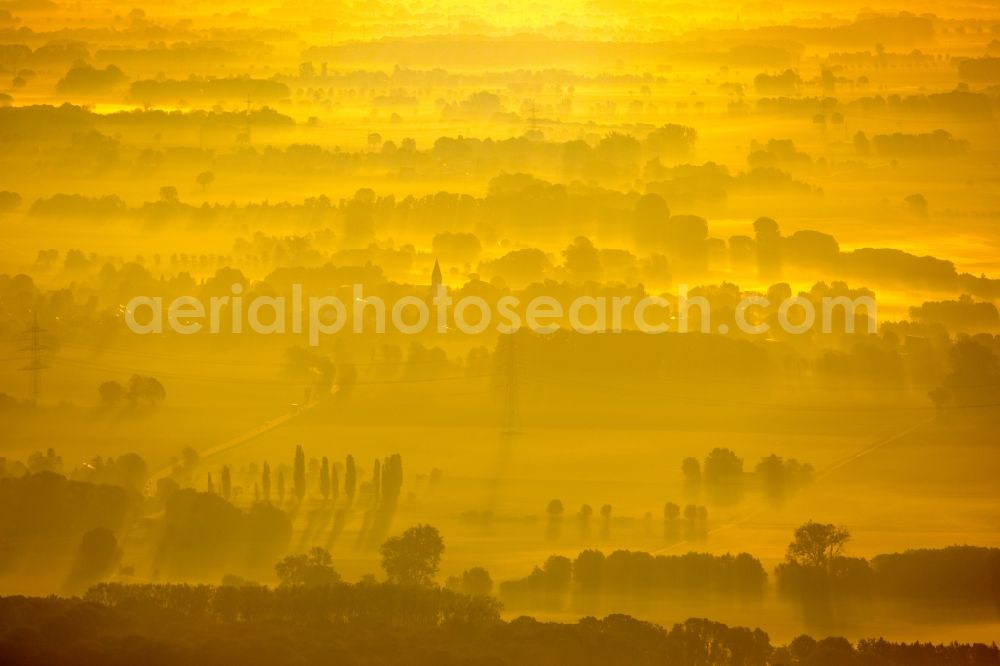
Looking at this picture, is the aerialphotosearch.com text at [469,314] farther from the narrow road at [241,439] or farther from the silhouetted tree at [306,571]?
the silhouetted tree at [306,571]

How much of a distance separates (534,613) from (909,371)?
965 cm

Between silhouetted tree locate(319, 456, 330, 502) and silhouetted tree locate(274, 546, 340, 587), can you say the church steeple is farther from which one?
silhouetted tree locate(274, 546, 340, 587)

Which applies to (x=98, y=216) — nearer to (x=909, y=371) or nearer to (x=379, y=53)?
(x=909, y=371)

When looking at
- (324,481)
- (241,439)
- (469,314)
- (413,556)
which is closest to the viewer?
(413,556)

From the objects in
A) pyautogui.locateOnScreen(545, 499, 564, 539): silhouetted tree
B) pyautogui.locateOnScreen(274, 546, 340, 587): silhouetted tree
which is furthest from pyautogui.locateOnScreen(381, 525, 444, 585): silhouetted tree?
pyautogui.locateOnScreen(545, 499, 564, 539): silhouetted tree

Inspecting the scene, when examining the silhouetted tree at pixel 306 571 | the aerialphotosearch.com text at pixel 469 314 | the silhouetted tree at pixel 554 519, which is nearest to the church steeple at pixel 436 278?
the aerialphotosearch.com text at pixel 469 314

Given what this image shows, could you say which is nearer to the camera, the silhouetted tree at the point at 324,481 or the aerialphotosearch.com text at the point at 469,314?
the silhouetted tree at the point at 324,481

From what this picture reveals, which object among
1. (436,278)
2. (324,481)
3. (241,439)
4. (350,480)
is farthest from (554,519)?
(436,278)

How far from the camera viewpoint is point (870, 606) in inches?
633

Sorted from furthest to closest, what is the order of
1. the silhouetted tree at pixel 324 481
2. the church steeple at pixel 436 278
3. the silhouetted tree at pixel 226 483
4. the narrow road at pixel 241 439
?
1. the church steeple at pixel 436 278
2. the narrow road at pixel 241 439
3. the silhouetted tree at pixel 324 481
4. the silhouetted tree at pixel 226 483

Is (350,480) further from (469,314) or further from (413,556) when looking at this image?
(469,314)

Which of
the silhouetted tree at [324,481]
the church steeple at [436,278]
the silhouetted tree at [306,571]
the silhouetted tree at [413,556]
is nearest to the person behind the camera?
the silhouetted tree at [306,571]

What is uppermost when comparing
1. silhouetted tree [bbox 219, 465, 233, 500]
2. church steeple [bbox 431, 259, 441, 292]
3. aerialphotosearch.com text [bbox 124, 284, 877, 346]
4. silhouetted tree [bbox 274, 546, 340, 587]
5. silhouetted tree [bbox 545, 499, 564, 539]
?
church steeple [bbox 431, 259, 441, 292]

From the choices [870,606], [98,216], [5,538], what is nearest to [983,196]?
[98,216]
